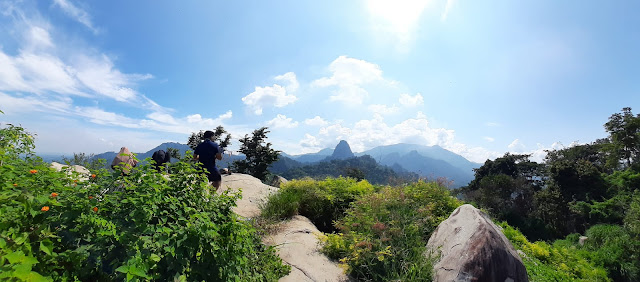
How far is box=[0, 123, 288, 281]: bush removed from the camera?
1.57m

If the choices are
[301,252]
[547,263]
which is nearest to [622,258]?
[547,263]

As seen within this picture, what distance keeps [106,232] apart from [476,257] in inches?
155

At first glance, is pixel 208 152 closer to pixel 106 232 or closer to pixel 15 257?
pixel 106 232

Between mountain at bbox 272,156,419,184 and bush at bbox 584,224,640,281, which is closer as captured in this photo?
bush at bbox 584,224,640,281

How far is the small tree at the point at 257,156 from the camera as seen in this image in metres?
21.5

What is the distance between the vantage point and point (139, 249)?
176cm

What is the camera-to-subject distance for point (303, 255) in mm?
4598

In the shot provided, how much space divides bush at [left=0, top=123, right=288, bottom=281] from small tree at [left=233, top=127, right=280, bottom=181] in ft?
62.8

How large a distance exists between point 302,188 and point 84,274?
5.68 metres

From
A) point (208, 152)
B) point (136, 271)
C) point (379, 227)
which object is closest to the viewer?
point (136, 271)

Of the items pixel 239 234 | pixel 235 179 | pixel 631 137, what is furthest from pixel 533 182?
pixel 239 234

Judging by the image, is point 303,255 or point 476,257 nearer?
point 476,257

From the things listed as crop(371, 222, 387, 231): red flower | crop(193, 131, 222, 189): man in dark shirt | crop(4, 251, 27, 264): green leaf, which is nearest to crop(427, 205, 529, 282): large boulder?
crop(371, 222, 387, 231): red flower

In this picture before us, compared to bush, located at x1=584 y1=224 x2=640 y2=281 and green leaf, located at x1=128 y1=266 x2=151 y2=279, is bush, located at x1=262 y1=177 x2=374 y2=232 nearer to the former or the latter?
green leaf, located at x1=128 y1=266 x2=151 y2=279
